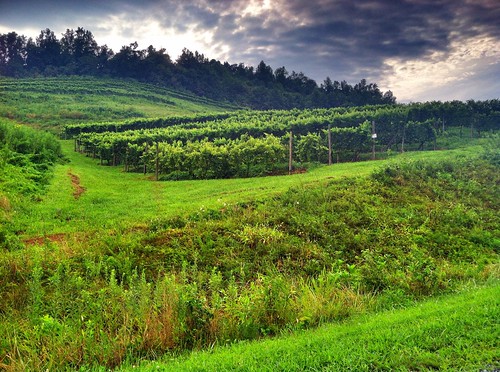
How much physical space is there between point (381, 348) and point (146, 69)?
579 ft

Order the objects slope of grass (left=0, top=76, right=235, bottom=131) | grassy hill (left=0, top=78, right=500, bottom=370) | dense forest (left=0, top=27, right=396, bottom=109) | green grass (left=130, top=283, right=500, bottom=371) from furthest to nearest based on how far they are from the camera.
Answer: dense forest (left=0, top=27, right=396, bottom=109), slope of grass (left=0, top=76, right=235, bottom=131), grassy hill (left=0, top=78, right=500, bottom=370), green grass (left=130, top=283, right=500, bottom=371)

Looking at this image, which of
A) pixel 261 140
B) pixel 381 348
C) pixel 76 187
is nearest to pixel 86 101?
pixel 261 140

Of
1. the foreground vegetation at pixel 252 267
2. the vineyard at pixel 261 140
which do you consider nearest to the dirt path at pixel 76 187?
the vineyard at pixel 261 140

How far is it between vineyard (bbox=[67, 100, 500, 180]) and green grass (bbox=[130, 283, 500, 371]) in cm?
2930

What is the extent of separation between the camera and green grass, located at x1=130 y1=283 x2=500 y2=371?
512cm

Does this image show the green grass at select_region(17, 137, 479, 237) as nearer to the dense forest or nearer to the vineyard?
the vineyard

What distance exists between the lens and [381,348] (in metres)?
5.48

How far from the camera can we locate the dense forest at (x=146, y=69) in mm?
159250

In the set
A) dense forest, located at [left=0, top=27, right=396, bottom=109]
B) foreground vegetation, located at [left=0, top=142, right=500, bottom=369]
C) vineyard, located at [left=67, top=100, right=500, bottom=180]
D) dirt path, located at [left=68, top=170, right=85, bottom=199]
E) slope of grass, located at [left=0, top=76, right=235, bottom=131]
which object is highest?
dense forest, located at [left=0, top=27, right=396, bottom=109]

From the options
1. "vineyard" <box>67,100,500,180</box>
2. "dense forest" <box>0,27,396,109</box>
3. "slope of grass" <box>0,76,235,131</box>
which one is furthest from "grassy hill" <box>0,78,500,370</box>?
"dense forest" <box>0,27,396,109</box>

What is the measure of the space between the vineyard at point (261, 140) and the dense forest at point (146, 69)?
7803 centimetres

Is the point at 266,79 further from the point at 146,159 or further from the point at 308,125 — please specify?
the point at 146,159

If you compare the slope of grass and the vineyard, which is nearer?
the vineyard

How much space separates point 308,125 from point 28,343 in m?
63.3
